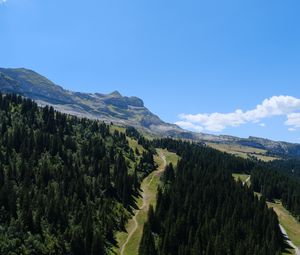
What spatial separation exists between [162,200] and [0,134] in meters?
81.9

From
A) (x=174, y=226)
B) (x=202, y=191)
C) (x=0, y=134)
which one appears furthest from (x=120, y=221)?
(x=0, y=134)

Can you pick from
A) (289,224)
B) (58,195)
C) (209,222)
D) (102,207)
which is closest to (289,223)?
(289,224)

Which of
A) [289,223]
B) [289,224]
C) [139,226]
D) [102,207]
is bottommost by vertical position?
[139,226]

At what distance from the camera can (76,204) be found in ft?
450

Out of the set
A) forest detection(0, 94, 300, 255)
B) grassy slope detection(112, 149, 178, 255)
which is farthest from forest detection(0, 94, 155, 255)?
grassy slope detection(112, 149, 178, 255)

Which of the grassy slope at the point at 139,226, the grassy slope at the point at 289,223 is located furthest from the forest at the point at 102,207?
the grassy slope at the point at 289,223

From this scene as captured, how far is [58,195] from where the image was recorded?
13838 cm

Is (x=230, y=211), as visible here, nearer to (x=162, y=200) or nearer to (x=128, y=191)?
(x=162, y=200)

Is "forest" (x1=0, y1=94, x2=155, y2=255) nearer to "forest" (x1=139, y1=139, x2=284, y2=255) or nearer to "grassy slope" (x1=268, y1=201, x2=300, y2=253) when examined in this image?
"forest" (x1=139, y1=139, x2=284, y2=255)

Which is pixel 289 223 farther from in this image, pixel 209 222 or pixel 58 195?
pixel 58 195

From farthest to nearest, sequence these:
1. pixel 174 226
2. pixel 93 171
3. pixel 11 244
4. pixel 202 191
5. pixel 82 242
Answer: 1. pixel 93 171
2. pixel 202 191
3. pixel 174 226
4. pixel 82 242
5. pixel 11 244

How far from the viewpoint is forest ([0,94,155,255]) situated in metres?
116

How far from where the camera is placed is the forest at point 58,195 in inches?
4569

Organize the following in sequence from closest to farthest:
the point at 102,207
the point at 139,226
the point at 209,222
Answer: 1. the point at 209,222
2. the point at 102,207
3. the point at 139,226
